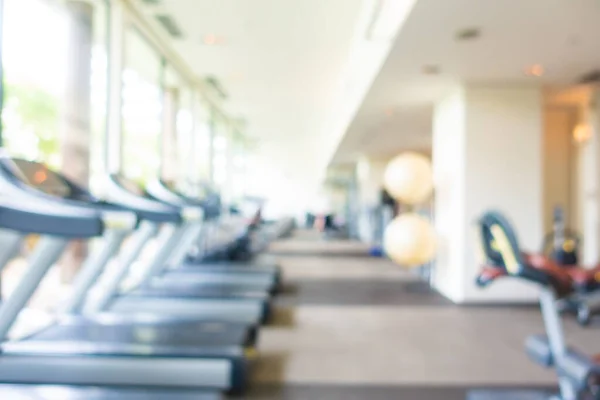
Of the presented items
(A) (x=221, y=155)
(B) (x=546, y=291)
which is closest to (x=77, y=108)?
(B) (x=546, y=291)

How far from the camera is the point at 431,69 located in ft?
16.0

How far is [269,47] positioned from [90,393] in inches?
206

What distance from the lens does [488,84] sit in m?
5.39

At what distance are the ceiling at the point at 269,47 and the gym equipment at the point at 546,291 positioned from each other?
142 inches

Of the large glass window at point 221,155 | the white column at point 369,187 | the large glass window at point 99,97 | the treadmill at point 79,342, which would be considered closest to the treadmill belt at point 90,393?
the treadmill at point 79,342

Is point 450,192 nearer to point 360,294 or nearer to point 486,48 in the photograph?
point 360,294

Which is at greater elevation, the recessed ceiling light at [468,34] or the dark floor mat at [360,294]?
the recessed ceiling light at [468,34]

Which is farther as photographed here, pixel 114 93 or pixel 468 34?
pixel 114 93

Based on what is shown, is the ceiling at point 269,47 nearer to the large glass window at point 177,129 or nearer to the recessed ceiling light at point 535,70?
the large glass window at point 177,129

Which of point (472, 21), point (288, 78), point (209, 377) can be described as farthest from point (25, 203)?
point (288, 78)

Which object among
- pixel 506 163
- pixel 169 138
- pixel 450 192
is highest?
pixel 169 138

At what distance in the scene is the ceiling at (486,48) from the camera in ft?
11.1

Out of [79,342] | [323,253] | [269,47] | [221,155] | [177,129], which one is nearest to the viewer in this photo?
[79,342]

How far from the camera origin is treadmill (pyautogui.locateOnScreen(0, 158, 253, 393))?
2.15 meters
